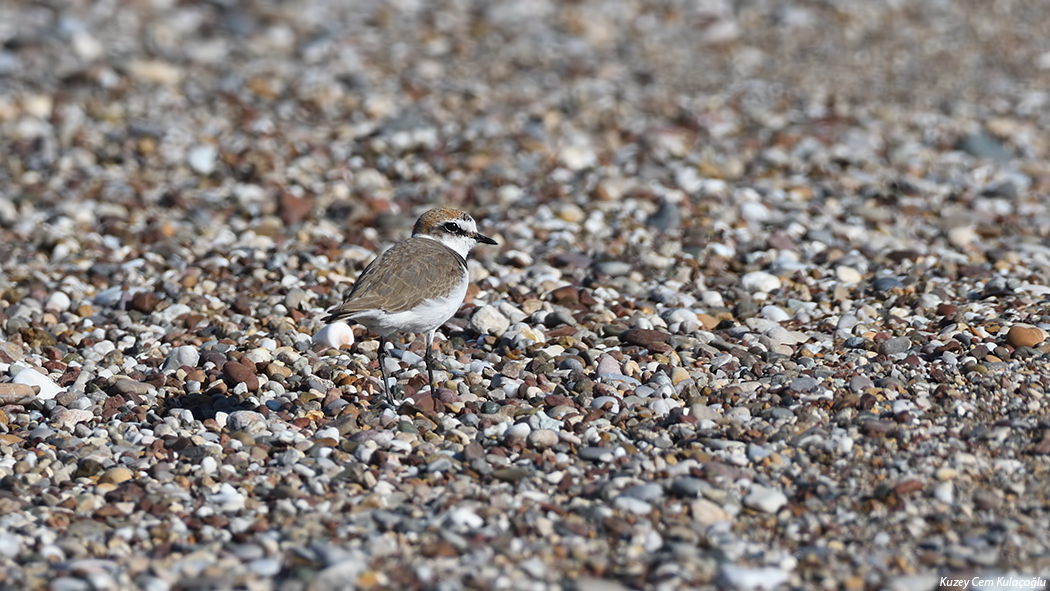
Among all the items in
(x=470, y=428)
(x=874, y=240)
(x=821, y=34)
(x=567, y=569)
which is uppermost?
(x=567, y=569)

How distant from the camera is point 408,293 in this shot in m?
5.97

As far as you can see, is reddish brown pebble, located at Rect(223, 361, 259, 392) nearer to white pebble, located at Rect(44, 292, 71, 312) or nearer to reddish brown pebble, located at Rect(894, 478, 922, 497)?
white pebble, located at Rect(44, 292, 71, 312)

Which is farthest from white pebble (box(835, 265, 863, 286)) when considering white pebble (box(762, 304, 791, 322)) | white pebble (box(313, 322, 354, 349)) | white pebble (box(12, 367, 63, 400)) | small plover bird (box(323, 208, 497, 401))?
white pebble (box(12, 367, 63, 400))

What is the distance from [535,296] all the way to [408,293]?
6.10ft

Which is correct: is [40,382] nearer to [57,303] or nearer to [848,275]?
[57,303]

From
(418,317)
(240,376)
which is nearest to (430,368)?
(418,317)

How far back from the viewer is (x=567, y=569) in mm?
4508

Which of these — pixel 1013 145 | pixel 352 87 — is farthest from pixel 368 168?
pixel 1013 145

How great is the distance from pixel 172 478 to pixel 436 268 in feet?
6.03

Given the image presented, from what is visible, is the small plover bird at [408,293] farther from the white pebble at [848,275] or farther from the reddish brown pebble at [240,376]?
the white pebble at [848,275]

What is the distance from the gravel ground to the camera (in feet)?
15.6

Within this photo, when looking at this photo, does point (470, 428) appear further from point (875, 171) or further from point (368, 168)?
point (875, 171)

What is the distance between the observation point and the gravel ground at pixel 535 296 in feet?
15.6

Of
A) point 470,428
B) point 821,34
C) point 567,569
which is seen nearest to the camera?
point 567,569
